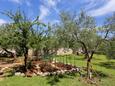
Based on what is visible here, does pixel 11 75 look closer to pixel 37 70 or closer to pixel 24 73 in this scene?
pixel 24 73

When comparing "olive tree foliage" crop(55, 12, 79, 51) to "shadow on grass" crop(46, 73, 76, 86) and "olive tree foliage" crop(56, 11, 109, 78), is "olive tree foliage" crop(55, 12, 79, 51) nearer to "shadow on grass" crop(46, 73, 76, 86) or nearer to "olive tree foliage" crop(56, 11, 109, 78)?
"olive tree foliage" crop(56, 11, 109, 78)

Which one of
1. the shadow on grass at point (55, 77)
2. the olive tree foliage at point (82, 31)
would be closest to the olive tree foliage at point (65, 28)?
the olive tree foliage at point (82, 31)

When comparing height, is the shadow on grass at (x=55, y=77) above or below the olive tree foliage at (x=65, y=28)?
below

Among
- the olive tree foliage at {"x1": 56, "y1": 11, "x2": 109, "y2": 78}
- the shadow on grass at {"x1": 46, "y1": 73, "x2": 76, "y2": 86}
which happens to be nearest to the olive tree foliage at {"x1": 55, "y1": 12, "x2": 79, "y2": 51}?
the olive tree foliage at {"x1": 56, "y1": 11, "x2": 109, "y2": 78}

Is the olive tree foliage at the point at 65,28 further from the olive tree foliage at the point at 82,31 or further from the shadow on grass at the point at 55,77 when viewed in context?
the shadow on grass at the point at 55,77

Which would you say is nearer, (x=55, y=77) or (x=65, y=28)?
(x=55, y=77)

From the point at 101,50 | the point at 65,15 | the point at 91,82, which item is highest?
the point at 65,15

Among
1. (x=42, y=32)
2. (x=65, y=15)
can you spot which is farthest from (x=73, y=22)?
(x=42, y=32)

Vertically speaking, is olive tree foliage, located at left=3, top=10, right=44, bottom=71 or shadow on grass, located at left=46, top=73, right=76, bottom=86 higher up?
olive tree foliage, located at left=3, top=10, right=44, bottom=71

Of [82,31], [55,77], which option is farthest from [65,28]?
[55,77]

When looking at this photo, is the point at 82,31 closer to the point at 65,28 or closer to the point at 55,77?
the point at 65,28

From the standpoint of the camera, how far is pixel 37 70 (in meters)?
26.4

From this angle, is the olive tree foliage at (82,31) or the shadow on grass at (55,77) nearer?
the shadow on grass at (55,77)

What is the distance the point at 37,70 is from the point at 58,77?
3.42 metres
